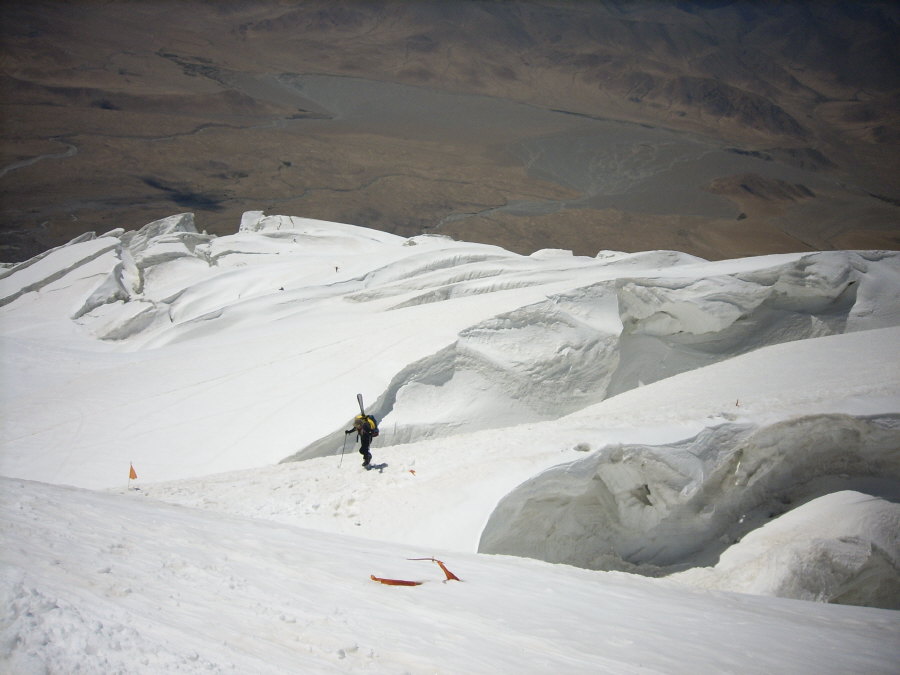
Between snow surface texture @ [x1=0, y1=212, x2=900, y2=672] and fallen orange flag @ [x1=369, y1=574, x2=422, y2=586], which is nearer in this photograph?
snow surface texture @ [x1=0, y1=212, x2=900, y2=672]

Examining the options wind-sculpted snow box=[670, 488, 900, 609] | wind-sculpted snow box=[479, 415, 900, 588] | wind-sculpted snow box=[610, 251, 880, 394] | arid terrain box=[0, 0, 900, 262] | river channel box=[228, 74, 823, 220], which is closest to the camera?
wind-sculpted snow box=[670, 488, 900, 609]

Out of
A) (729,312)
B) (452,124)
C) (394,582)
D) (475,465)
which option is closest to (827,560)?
(475,465)

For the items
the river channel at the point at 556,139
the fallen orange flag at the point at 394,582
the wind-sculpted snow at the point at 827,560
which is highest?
the river channel at the point at 556,139

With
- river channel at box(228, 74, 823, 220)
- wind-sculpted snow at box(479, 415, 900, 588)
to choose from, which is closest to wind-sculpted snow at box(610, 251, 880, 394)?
wind-sculpted snow at box(479, 415, 900, 588)

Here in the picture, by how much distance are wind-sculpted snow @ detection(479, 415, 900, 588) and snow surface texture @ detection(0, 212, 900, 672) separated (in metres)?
0.02

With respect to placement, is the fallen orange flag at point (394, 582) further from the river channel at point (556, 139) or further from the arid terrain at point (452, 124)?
the river channel at point (556, 139)

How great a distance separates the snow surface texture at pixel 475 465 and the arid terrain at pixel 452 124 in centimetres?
1343

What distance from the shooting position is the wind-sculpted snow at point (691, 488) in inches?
169

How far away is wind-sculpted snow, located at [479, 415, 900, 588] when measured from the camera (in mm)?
4305

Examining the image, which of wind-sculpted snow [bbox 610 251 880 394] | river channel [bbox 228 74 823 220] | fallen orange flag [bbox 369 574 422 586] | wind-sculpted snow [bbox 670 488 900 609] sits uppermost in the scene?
river channel [bbox 228 74 823 220]

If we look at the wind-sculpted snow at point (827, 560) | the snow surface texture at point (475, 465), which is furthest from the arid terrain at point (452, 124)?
the wind-sculpted snow at point (827, 560)

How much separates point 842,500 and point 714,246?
21.3 metres

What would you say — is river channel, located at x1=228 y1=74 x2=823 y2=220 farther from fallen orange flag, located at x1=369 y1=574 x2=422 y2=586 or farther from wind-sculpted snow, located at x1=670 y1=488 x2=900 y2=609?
fallen orange flag, located at x1=369 y1=574 x2=422 y2=586

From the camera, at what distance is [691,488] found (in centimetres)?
432
